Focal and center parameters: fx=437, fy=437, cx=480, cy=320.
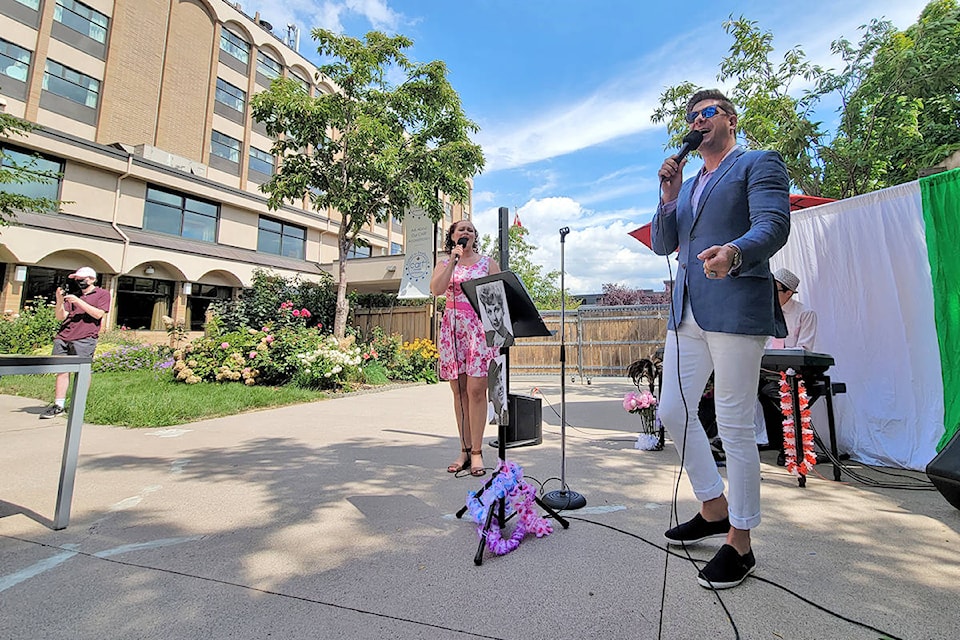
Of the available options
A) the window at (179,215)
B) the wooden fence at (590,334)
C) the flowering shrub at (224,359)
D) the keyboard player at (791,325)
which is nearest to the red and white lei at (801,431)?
the keyboard player at (791,325)

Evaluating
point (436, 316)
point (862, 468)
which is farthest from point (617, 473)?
point (436, 316)

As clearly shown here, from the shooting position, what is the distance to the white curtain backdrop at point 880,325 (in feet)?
11.1

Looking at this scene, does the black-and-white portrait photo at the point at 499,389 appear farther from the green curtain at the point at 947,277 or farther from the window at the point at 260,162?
the window at the point at 260,162

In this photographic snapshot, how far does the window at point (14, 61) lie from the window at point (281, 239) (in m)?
8.97

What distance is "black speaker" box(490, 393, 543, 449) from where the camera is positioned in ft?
10.4

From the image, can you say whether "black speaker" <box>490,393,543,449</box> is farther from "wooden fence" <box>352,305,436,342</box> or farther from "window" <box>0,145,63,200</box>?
"window" <box>0,145,63,200</box>

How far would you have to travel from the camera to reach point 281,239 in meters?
22.7

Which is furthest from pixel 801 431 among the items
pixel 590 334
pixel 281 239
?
pixel 281 239

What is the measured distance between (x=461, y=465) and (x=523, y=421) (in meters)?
0.58

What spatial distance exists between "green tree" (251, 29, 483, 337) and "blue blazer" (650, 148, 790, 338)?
8247 mm

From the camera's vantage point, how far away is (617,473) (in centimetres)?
326

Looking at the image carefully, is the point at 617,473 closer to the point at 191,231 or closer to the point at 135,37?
the point at 191,231

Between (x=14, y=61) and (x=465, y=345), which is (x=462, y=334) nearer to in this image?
(x=465, y=345)

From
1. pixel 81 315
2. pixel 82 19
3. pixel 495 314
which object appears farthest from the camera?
pixel 82 19
